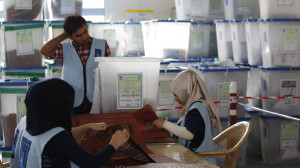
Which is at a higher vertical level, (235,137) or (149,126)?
(149,126)

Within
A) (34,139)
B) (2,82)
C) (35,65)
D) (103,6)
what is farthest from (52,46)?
(103,6)

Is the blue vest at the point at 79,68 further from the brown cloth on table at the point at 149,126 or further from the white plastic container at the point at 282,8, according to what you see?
the white plastic container at the point at 282,8

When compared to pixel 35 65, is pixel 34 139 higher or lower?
lower

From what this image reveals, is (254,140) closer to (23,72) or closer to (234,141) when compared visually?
(234,141)

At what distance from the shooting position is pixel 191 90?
9.13 feet

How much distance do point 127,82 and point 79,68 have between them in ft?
3.53

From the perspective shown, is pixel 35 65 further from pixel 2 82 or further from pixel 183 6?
pixel 183 6

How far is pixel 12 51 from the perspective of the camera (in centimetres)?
456

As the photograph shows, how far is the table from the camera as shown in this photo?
222cm

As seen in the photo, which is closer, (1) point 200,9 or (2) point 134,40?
(1) point 200,9

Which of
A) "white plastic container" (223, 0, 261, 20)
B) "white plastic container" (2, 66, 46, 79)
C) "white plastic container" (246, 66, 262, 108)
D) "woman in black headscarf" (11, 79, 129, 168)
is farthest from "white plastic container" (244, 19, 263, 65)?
"woman in black headscarf" (11, 79, 129, 168)

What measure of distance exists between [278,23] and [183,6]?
56.0 inches

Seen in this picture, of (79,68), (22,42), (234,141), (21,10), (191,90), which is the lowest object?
(234,141)

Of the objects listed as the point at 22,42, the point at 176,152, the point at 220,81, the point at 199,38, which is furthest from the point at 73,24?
the point at 199,38
